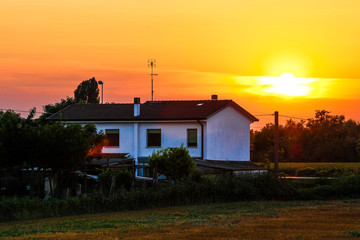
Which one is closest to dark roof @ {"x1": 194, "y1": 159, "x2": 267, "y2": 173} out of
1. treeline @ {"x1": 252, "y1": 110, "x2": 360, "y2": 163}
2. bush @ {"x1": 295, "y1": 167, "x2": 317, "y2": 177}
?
bush @ {"x1": 295, "y1": 167, "x2": 317, "y2": 177}

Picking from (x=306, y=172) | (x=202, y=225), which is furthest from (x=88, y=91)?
(x=202, y=225)

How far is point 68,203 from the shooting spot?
29562 millimetres

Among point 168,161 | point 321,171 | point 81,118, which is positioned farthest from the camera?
point 321,171

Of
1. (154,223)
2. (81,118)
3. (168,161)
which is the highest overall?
(81,118)

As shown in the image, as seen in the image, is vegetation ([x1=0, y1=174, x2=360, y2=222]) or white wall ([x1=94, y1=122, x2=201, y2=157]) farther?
white wall ([x1=94, y1=122, x2=201, y2=157])

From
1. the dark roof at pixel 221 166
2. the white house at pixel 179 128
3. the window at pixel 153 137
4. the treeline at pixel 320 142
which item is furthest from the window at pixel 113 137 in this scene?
the treeline at pixel 320 142

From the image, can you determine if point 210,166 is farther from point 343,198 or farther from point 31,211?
point 31,211

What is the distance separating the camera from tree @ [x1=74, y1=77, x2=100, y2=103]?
8438 centimetres

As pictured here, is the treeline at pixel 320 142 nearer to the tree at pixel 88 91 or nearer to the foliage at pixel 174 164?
the tree at pixel 88 91

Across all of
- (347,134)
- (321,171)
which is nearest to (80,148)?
(321,171)

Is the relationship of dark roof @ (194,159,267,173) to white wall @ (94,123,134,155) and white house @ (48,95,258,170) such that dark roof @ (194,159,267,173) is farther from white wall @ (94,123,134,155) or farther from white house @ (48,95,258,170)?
white wall @ (94,123,134,155)

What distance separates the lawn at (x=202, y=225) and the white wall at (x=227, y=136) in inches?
→ 731

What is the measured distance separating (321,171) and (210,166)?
113ft

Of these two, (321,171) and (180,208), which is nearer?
(180,208)
